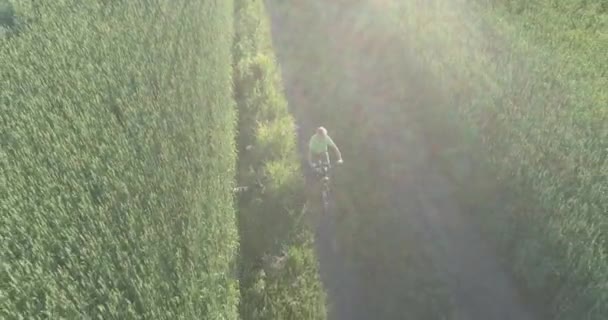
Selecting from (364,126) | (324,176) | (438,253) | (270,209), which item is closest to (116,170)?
(270,209)

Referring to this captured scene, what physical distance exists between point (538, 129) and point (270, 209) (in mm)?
4953

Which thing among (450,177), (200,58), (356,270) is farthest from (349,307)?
(200,58)

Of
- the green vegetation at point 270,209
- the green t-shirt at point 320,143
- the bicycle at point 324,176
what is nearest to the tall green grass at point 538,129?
the bicycle at point 324,176

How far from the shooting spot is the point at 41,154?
9289mm

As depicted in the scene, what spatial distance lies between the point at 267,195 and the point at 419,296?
3375 mm

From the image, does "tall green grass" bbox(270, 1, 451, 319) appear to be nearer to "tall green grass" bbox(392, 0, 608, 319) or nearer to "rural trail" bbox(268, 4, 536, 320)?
"rural trail" bbox(268, 4, 536, 320)

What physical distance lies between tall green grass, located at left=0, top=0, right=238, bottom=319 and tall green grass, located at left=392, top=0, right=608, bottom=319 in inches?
177

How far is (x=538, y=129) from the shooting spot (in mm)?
9828

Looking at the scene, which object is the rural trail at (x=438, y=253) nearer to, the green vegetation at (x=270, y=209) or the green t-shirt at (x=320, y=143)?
the green vegetation at (x=270, y=209)

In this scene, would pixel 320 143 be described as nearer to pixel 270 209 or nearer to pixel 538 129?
pixel 270 209

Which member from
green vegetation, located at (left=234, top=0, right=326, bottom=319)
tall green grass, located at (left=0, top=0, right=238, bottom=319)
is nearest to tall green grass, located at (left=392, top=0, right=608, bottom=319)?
green vegetation, located at (left=234, top=0, right=326, bottom=319)

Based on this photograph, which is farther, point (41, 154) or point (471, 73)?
point (471, 73)

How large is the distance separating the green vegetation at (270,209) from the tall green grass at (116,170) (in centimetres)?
59

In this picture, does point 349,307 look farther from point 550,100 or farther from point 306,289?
point 550,100
